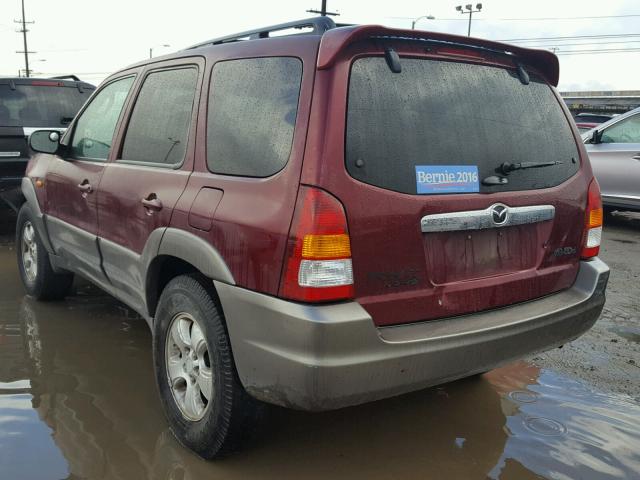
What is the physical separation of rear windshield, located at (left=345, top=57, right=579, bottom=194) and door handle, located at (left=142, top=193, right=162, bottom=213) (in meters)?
1.12

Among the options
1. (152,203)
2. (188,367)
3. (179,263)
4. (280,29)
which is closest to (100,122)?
(152,203)

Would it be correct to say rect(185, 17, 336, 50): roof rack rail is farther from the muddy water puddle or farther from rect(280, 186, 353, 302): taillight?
the muddy water puddle

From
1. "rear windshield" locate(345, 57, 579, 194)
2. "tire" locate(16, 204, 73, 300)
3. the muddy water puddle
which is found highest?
"rear windshield" locate(345, 57, 579, 194)

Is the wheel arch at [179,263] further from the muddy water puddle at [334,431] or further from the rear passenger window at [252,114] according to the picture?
the muddy water puddle at [334,431]

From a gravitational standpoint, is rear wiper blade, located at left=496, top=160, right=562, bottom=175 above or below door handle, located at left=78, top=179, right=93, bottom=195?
above

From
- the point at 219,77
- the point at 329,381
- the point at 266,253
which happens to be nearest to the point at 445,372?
the point at 329,381

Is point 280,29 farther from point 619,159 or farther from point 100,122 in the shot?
point 619,159

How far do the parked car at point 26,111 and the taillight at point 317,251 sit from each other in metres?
5.42

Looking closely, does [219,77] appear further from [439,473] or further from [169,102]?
[439,473]

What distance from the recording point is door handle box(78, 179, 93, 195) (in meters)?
3.65

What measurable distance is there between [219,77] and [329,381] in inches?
58.7

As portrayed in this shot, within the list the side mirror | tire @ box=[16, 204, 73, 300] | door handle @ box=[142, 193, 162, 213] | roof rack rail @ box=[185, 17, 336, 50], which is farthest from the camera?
Answer: tire @ box=[16, 204, 73, 300]

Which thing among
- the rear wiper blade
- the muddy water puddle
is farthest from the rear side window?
the rear wiper blade

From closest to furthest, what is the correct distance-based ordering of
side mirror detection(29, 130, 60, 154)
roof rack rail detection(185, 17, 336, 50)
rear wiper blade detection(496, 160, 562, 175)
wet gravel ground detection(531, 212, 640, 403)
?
roof rack rail detection(185, 17, 336, 50), rear wiper blade detection(496, 160, 562, 175), wet gravel ground detection(531, 212, 640, 403), side mirror detection(29, 130, 60, 154)
